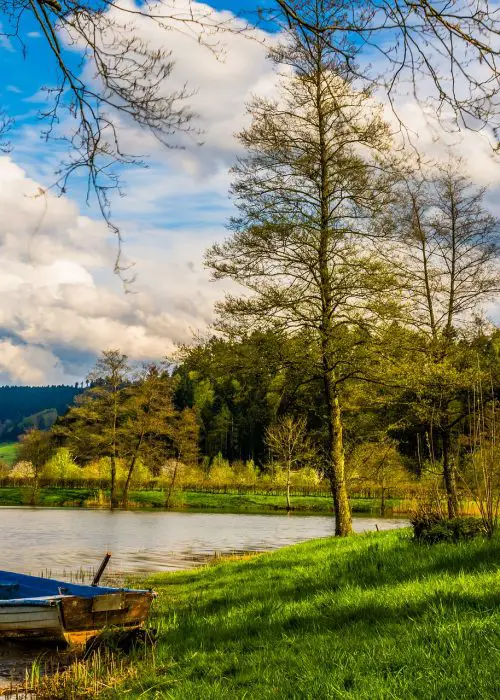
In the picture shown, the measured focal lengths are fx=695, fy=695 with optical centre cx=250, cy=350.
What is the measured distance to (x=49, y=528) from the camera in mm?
33688

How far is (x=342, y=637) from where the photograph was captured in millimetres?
6031

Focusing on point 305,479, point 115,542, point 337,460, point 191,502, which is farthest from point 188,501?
point 337,460

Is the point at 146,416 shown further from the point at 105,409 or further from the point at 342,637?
the point at 342,637

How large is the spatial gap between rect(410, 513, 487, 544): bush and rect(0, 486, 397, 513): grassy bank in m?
44.6

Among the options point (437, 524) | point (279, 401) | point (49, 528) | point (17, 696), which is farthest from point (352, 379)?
point (49, 528)

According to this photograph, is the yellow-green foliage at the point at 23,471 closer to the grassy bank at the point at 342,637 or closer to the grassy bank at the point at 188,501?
the grassy bank at the point at 188,501

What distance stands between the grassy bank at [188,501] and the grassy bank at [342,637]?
4662cm

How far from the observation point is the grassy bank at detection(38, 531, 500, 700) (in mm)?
4770

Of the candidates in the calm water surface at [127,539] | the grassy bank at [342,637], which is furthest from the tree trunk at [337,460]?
the grassy bank at [342,637]

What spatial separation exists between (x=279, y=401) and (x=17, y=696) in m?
12.9

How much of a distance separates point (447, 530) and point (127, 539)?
68.7 ft

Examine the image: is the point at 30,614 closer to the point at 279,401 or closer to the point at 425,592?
the point at 425,592

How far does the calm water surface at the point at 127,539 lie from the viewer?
20755mm

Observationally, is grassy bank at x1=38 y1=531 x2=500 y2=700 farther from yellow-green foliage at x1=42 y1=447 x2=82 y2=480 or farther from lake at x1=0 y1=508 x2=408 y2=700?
yellow-green foliage at x1=42 y1=447 x2=82 y2=480
